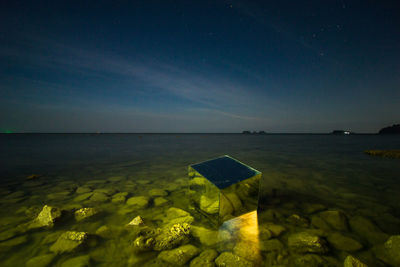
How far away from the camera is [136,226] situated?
10.7 ft

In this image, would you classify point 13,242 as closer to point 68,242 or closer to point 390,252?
point 68,242

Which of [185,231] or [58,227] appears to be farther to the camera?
[58,227]

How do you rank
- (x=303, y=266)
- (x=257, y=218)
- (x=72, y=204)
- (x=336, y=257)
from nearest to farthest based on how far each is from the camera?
1. (x=303, y=266)
2. (x=336, y=257)
3. (x=257, y=218)
4. (x=72, y=204)

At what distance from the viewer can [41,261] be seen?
2404mm

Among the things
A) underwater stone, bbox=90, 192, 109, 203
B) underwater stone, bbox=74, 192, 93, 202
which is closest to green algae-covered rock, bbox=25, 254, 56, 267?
underwater stone, bbox=90, 192, 109, 203

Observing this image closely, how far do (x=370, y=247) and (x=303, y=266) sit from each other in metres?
Result: 1.41

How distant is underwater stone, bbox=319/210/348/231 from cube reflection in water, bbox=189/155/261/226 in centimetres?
144

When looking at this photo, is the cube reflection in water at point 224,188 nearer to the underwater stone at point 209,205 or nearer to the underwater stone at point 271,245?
the underwater stone at point 209,205

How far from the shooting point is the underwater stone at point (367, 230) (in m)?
2.92

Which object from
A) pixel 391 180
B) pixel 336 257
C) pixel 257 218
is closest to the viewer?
pixel 336 257

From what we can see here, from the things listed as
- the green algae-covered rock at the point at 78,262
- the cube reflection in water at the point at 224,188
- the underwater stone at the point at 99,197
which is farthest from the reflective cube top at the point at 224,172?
the underwater stone at the point at 99,197

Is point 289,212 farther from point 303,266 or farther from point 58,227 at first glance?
point 58,227

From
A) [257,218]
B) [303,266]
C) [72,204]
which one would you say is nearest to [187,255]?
[303,266]

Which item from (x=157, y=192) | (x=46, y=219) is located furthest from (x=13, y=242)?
(x=157, y=192)
